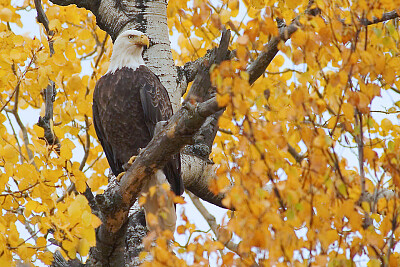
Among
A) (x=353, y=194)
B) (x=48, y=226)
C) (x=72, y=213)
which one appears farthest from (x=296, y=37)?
(x=48, y=226)

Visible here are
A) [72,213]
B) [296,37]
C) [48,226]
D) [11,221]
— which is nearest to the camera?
[296,37]

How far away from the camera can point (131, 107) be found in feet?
17.9

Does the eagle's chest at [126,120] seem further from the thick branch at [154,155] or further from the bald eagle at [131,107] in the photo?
the thick branch at [154,155]

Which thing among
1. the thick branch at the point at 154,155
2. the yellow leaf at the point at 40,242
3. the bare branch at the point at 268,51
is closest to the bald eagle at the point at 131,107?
the yellow leaf at the point at 40,242

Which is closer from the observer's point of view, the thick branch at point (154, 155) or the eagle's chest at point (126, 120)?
the thick branch at point (154, 155)

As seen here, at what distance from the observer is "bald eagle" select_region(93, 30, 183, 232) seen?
17.3 ft

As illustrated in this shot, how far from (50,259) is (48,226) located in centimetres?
24

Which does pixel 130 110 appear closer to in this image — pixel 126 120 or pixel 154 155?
pixel 126 120

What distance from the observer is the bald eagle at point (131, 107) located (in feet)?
17.3

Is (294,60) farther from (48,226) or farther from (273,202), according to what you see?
(48,226)

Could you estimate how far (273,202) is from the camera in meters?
3.13

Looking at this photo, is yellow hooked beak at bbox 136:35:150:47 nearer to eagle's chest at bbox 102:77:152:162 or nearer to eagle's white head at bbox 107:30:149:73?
eagle's white head at bbox 107:30:149:73

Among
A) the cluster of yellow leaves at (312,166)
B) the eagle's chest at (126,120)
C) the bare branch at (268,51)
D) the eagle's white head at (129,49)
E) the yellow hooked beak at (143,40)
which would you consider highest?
the eagle's white head at (129,49)

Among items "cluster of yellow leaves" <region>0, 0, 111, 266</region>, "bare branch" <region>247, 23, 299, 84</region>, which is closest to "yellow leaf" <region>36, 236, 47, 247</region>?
"cluster of yellow leaves" <region>0, 0, 111, 266</region>
